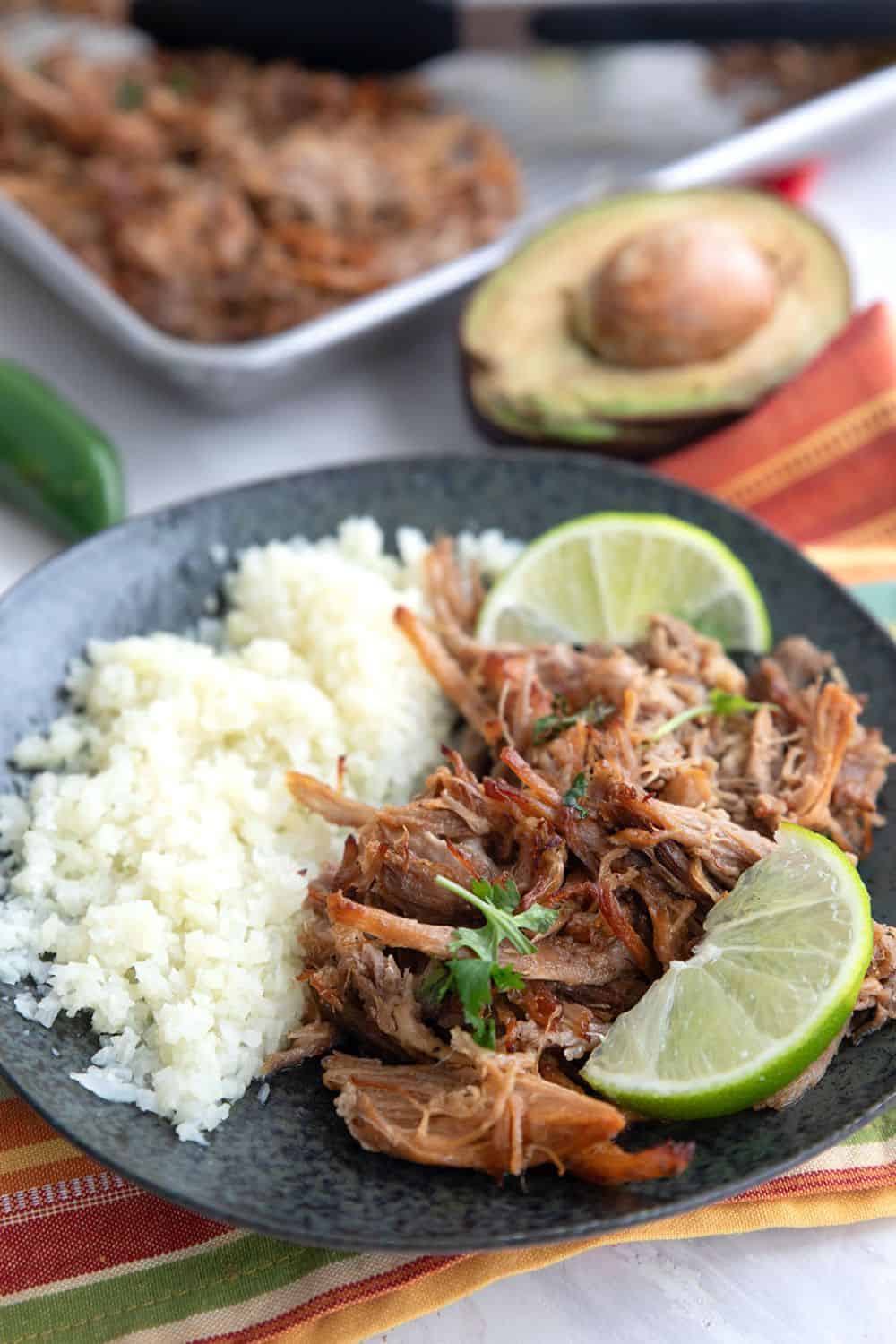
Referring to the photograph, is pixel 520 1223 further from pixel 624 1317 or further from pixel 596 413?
pixel 596 413

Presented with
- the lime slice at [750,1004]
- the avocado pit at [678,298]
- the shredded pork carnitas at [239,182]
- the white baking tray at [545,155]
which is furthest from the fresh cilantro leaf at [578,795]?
the shredded pork carnitas at [239,182]

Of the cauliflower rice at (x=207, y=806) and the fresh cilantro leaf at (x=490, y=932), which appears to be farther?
the cauliflower rice at (x=207, y=806)

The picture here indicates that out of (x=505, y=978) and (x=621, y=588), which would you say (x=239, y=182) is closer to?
(x=621, y=588)

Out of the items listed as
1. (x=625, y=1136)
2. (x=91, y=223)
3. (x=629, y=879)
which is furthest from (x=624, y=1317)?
(x=91, y=223)

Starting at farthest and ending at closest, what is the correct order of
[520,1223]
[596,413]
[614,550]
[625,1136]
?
[596,413]
[614,550]
[625,1136]
[520,1223]

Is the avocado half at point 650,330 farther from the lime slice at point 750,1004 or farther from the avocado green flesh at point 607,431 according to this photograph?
the lime slice at point 750,1004

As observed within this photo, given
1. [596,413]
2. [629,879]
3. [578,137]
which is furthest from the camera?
[578,137]
